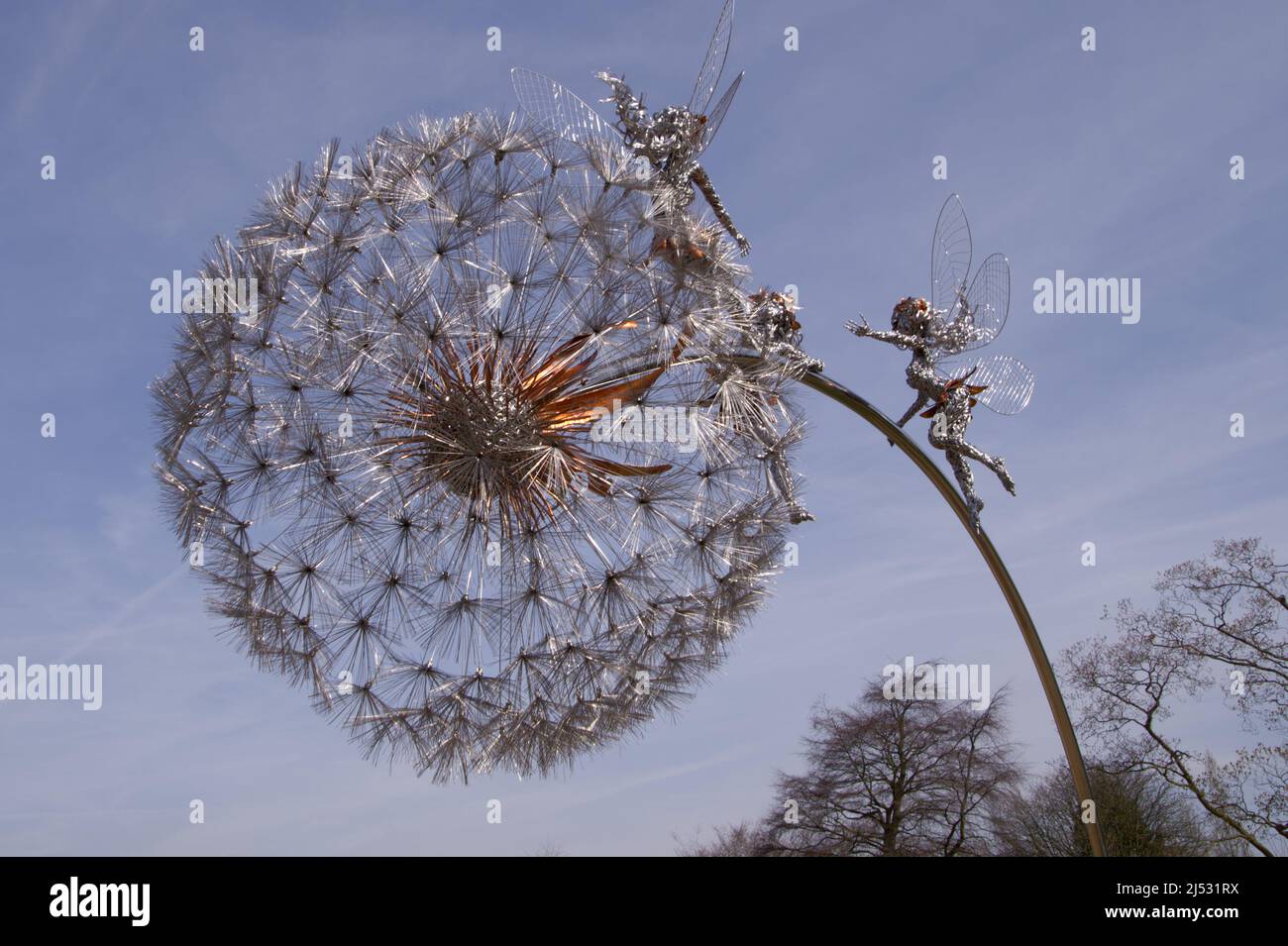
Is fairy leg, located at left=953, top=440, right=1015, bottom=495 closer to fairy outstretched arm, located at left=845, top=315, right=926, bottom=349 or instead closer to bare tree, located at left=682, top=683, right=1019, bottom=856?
fairy outstretched arm, located at left=845, top=315, right=926, bottom=349

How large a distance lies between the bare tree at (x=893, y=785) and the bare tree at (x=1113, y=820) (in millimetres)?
625

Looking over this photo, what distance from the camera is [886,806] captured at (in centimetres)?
2402

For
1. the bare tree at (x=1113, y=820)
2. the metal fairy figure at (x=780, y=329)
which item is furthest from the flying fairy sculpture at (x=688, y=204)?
the bare tree at (x=1113, y=820)

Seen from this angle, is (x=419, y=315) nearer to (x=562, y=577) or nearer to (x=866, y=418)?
(x=562, y=577)

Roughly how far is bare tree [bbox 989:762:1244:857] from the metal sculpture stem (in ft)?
34.4

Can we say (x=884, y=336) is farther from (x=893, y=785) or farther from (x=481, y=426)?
(x=893, y=785)

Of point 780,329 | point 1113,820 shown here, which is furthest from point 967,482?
point 1113,820

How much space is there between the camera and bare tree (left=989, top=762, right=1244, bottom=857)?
20672 millimetres

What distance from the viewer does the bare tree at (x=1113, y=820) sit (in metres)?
20.7

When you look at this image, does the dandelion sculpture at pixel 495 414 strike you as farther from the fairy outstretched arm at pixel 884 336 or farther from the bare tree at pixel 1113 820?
the bare tree at pixel 1113 820

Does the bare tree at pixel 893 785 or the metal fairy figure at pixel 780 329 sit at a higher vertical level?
the metal fairy figure at pixel 780 329
